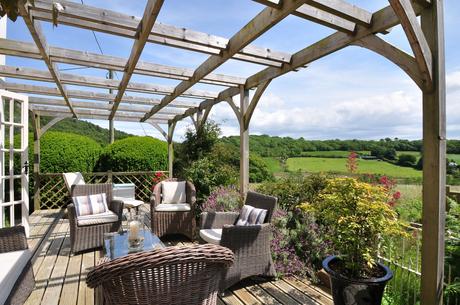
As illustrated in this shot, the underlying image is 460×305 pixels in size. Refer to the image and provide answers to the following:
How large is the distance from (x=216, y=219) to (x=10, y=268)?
1.96m

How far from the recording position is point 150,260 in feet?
4.01

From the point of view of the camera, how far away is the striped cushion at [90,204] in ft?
13.3

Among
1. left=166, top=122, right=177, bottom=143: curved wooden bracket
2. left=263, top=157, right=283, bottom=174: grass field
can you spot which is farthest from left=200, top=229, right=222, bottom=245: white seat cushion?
left=166, top=122, right=177, bottom=143: curved wooden bracket

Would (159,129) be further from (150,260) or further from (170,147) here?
(150,260)

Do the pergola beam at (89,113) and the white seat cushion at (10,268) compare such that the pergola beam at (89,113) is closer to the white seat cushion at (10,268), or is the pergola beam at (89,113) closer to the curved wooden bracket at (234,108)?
the curved wooden bracket at (234,108)

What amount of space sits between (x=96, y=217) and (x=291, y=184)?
279 cm

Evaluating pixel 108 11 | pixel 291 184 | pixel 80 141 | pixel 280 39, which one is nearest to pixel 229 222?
pixel 291 184

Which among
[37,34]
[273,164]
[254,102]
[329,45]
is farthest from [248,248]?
[273,164]

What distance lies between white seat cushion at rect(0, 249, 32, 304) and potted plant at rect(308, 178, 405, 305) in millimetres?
2292

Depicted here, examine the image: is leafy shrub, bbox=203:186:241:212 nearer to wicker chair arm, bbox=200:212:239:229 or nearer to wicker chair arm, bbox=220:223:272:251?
wicker chair arm, bbox=200:212:239:229

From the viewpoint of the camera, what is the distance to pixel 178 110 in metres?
7.51

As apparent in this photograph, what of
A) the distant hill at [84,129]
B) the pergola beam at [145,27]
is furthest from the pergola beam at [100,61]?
the distant hill at [84,129]

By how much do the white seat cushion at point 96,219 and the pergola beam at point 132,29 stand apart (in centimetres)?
248

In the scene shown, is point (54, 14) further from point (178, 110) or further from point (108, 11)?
point (178, 110)
